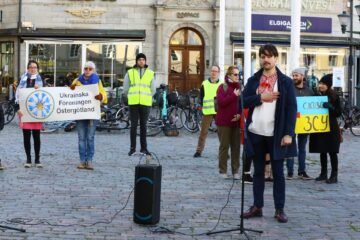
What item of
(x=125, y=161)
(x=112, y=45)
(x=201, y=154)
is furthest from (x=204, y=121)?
(x=112, y=45)

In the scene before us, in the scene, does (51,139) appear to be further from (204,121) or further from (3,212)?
(3,212)

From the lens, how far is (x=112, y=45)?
1225 inches

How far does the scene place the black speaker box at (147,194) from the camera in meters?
7.12

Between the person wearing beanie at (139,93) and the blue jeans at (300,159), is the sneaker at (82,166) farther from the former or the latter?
the blue jeans at (300,159)

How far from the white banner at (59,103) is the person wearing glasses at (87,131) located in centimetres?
8

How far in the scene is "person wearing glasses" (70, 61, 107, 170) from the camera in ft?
37.7

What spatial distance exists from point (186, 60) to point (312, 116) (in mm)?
21690

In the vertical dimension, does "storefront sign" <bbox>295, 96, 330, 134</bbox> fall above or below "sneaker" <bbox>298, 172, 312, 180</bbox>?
above

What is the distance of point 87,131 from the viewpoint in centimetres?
1170

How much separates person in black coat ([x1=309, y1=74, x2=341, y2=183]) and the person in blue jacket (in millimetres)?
3058


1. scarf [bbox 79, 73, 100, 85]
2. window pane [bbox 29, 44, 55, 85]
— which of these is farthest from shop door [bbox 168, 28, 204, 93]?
scarf [bbox 79, 73, 100, 85]

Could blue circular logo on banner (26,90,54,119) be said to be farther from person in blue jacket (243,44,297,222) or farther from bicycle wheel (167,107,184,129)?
bicycle wheel (167,107,184,129)

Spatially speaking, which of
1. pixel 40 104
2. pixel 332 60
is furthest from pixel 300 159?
pixel 332 60

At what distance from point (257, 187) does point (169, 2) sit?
24590mm
